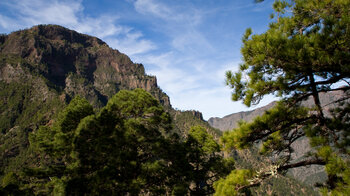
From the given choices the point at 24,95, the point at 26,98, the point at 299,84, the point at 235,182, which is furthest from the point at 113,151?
the point at 24,95

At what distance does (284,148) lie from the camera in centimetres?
559

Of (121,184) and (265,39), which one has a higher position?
(265,39)

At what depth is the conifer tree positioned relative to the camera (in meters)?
3.87

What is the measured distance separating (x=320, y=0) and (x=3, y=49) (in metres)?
246

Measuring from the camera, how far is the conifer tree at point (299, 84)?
12.7 feet

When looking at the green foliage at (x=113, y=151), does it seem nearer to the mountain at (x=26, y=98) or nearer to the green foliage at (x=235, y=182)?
the green foliage at (x=235, y=182)

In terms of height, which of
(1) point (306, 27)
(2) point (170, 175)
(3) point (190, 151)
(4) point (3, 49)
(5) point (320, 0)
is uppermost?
(4) point (3, 49)

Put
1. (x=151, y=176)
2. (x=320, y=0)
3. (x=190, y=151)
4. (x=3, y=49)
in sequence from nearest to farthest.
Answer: (x=320, y=0) < (x=151, y=176) < (x=190, y=151) < (x=3, y=49)

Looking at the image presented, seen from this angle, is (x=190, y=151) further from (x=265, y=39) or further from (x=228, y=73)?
(x=265, y=39)

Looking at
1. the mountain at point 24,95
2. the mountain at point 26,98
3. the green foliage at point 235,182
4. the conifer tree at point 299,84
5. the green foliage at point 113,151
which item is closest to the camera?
the conifer tree at point 299,84

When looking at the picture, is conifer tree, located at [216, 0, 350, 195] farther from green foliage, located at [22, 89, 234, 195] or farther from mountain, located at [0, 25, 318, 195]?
mountain, located at [0, 25, 318, 195]

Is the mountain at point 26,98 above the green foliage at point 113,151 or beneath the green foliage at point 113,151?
above

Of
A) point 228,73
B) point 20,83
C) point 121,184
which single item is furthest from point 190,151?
point 20,83

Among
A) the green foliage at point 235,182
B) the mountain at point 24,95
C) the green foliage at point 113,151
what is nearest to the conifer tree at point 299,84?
the green foliage at point 235,182
